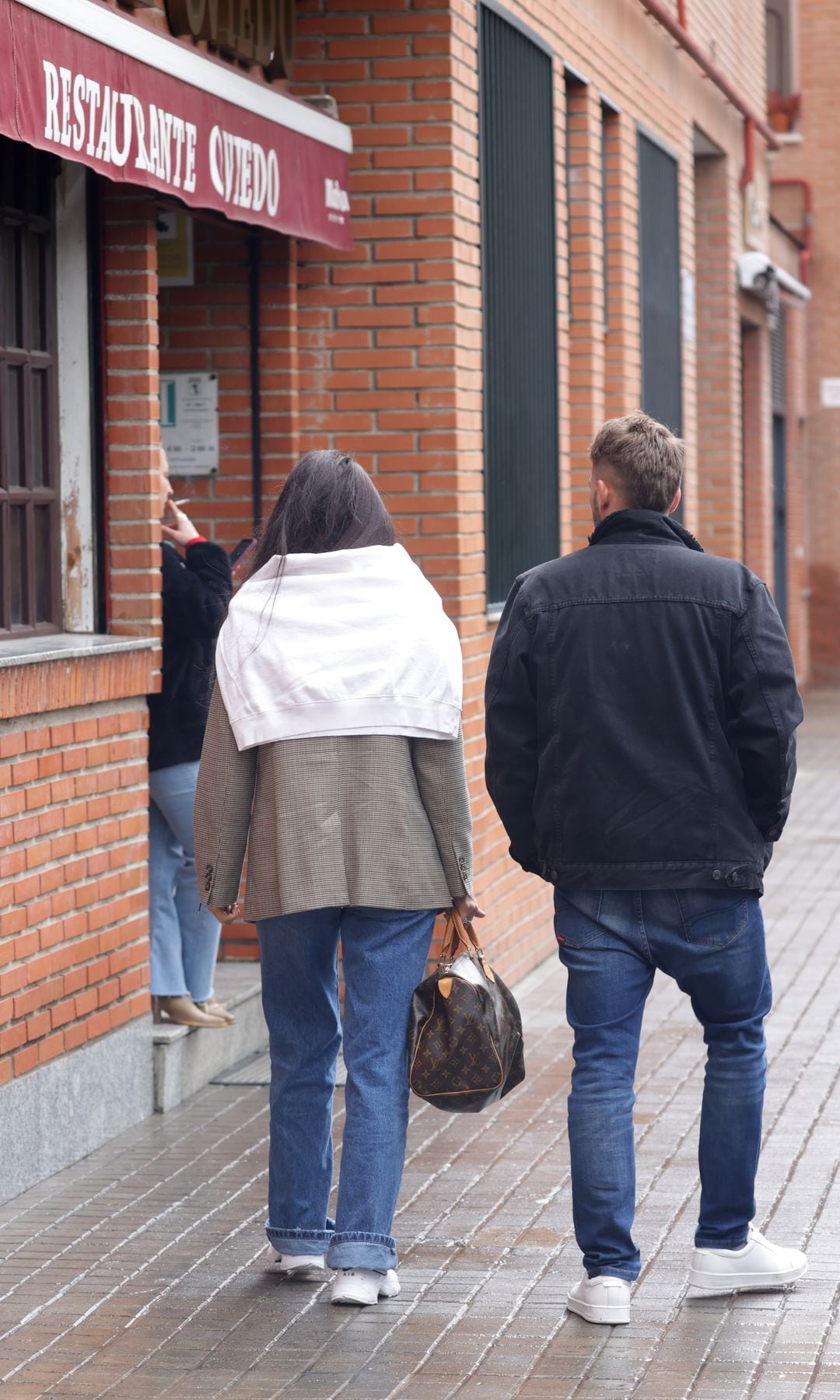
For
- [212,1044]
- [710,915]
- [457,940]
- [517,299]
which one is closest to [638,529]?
[710,915]

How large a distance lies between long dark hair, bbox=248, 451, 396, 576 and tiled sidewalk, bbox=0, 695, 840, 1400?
1.61m

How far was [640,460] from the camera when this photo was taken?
15.4ft

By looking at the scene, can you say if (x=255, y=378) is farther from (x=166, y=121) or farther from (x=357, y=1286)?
(x=357, y=1286)

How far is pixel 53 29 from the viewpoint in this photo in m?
5.35

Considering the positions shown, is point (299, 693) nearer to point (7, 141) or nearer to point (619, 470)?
point (619, 470)

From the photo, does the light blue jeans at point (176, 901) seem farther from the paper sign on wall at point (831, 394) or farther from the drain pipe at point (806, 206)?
the paper sign on wall at point (831, 394)

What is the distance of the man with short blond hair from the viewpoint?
4613 mm

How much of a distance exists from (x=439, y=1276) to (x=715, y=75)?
10.2 meters

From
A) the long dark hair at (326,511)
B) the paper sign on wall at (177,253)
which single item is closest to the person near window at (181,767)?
the paper sign on wall at (177,253)

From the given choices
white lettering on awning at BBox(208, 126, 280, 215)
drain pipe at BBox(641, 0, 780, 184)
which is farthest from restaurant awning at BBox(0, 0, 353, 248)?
drain pipe at BBox(641, 0, 780, 184)

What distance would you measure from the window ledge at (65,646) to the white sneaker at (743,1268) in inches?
84.2

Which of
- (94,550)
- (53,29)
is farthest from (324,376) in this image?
(53,29)

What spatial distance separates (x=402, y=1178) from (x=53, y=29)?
2.96 metres

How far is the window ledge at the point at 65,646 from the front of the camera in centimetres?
567
